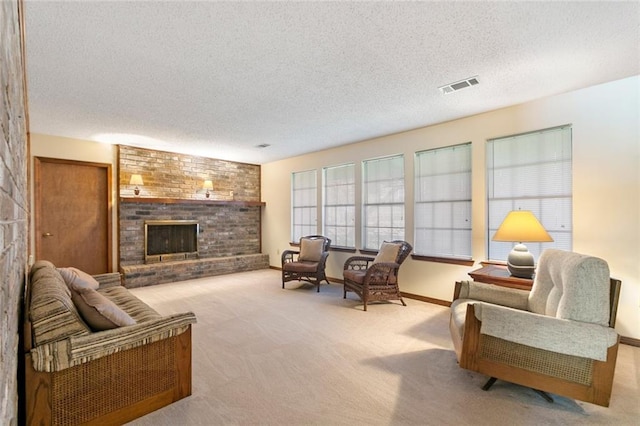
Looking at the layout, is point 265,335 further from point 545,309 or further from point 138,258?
point 138,258

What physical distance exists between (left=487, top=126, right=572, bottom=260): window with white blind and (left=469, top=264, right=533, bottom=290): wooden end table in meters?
0.69

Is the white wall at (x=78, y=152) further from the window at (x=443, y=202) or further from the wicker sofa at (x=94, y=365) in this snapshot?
the window at (x=443, y=202)

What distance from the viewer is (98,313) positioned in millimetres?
1898

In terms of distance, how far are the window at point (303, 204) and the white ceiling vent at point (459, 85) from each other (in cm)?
343

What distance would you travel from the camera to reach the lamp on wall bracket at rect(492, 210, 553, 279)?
2.90 m

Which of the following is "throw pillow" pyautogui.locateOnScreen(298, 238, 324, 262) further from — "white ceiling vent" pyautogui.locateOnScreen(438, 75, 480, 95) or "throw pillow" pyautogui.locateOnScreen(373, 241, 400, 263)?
"white ceiling vent" pyautogui.locateOnScreen(438, 75, 480, 95)

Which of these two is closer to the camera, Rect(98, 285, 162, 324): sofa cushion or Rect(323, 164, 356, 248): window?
Rect(98, 285, 162, 324): sofa cushion

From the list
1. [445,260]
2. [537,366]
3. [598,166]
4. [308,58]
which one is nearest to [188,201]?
[308,58]

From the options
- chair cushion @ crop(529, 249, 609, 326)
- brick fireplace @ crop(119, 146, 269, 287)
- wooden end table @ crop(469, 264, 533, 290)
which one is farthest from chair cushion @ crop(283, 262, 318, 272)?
chair cushion @ crop(529, 249, 609, 326)

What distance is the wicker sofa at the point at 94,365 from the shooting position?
1608 millimetres

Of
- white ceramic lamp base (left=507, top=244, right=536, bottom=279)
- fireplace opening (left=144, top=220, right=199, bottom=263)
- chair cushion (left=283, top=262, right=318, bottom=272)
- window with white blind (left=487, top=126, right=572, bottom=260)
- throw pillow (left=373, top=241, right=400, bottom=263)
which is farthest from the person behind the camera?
fireplace opening (left=144, top=220, right=199, bottom=263)

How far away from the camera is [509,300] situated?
102 inches

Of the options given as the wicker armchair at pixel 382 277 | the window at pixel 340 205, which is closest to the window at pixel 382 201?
the window at pixel 340 205

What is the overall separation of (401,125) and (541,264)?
2.70 meters
